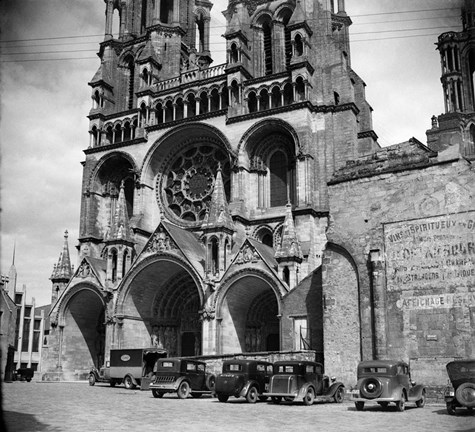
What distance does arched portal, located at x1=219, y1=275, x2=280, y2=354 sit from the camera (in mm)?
30984

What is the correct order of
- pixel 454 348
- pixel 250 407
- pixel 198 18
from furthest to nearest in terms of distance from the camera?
pixel 198 18
pixel 454 348
pixel 250 407

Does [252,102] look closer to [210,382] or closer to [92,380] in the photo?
[92,380]

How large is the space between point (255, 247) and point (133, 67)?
24.3 m

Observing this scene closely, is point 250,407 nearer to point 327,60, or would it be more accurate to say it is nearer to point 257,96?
point 257,96

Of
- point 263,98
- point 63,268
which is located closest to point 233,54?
point 263,98

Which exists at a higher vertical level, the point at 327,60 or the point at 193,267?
the point at 327,60

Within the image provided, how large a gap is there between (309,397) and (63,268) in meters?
24.6

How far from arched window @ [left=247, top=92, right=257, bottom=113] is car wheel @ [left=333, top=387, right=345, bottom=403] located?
22417mm

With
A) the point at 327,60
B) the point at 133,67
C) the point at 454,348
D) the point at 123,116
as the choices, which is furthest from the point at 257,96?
the point at 454,348

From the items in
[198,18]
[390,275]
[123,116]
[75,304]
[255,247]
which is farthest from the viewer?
[198,18]

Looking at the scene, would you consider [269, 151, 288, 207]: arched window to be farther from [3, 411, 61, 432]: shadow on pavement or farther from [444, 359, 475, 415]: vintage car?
[3, 411, 61, 432]: shadow on pavement

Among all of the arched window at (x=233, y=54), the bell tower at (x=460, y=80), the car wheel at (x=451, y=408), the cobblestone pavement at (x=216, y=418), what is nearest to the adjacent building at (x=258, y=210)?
the arched window at (x=233, y=54)

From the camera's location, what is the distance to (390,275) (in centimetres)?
2153

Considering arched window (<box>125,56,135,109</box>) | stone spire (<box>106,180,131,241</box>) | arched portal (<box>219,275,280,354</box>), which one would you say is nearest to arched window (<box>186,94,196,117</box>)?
arched window (<box>125,56,135,109</box>)
